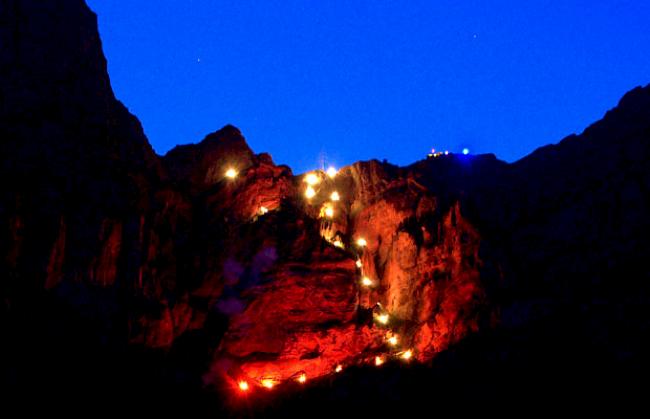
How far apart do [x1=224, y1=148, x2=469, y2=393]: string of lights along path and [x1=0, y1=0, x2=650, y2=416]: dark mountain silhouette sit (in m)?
0.12

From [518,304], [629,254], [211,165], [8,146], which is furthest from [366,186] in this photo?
[8,146]

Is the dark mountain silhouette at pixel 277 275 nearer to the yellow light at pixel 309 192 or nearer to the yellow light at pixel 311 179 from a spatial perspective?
the yellow light at pixel 309 192

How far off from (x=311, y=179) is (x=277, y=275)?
9.99 meters

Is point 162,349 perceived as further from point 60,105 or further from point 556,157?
point 556,157

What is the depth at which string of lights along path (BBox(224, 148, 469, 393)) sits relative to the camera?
760 inches

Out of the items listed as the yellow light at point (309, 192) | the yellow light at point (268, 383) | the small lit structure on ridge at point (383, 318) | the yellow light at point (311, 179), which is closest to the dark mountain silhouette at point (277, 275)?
the small lit structure on ridge at point (383, 318)

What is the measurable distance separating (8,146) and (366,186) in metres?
20.2

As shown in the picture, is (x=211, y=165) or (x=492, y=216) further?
(x=211, y=165)

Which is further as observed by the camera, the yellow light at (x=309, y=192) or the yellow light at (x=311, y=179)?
the yellow light at (x=311, y=179)

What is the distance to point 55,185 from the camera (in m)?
16.3

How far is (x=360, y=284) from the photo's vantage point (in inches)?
A: 947

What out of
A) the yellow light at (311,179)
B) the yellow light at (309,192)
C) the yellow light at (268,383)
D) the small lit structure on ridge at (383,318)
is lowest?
the yellow light at (268,383)

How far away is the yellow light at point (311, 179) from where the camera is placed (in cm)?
2912

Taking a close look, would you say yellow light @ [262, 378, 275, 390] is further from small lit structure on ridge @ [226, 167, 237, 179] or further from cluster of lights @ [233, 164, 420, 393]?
small lit structure on ridge @ [226, 167, 237, 179]
